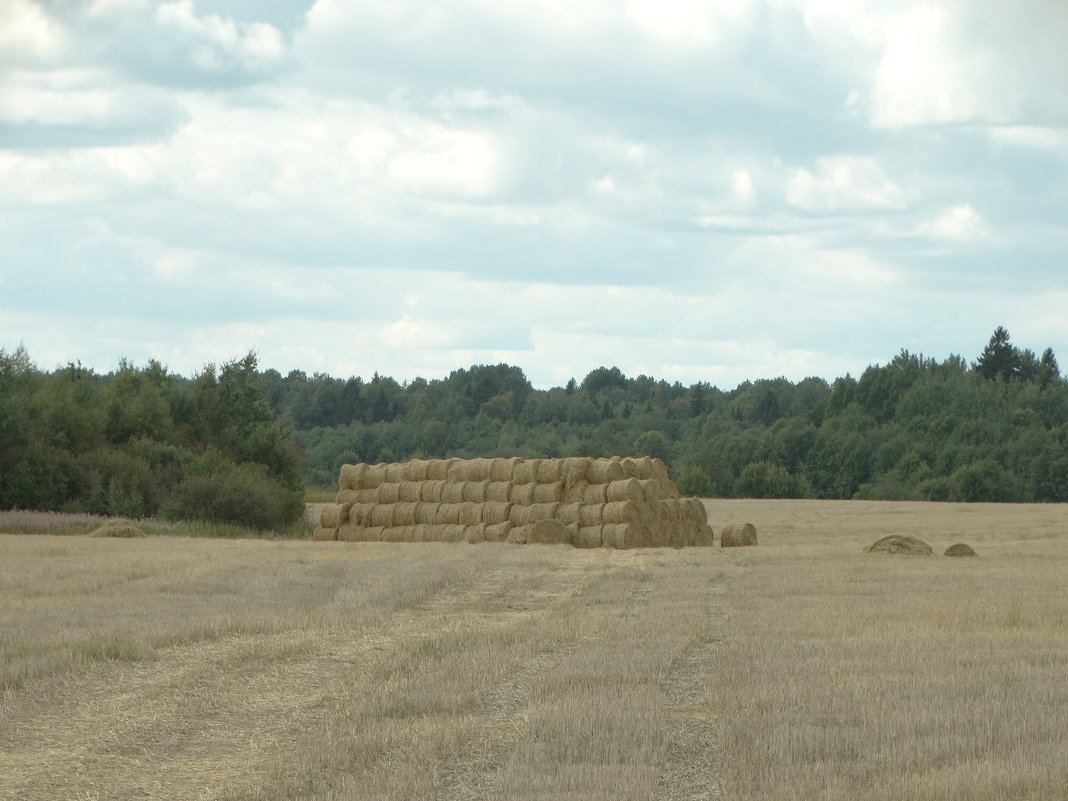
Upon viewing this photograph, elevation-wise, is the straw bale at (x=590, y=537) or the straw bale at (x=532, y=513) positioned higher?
the straw bale at (x=532, y=513)

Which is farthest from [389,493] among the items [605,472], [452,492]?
[605,472]

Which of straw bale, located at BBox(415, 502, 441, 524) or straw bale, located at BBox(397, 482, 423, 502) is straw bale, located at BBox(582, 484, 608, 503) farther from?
straw bale, located at BBox(397, 482, 423, 502)

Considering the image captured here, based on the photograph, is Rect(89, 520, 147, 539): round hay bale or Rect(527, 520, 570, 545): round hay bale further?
Rect(89, 520, 147, 539): round hay bale

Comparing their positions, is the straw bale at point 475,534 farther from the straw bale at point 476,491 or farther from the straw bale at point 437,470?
the straw bale at point 437,470

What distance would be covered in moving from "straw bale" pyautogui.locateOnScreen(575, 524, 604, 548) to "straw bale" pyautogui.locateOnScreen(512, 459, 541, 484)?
1596mm

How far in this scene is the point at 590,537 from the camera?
23.2 m

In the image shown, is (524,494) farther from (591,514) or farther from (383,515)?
(383,515)

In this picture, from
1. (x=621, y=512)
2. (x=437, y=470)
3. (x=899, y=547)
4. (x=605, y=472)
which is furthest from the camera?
(x=437, y=470)

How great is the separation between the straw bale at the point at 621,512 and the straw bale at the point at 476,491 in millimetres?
2568

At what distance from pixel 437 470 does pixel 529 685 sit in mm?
17622

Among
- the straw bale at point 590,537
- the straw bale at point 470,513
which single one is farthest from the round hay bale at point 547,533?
the straw bale at point 470,513

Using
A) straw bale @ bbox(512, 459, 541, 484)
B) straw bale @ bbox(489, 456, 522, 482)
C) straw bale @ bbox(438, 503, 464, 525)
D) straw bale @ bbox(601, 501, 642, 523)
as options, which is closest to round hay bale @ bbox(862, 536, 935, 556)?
straw bale @ bbox(601, 501, 642, 523)

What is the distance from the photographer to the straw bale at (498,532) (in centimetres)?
2364

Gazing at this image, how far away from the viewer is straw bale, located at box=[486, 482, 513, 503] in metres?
24.5
